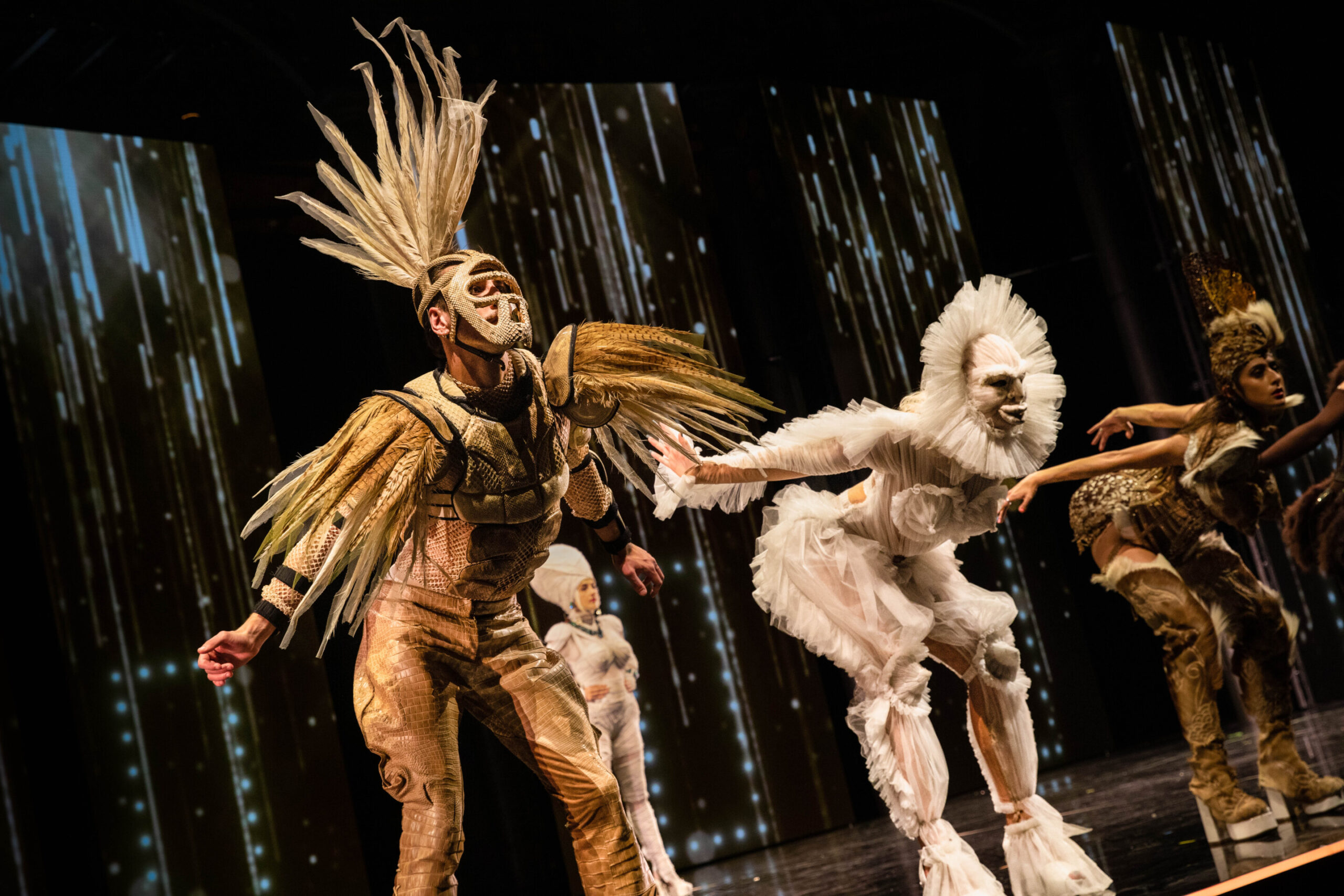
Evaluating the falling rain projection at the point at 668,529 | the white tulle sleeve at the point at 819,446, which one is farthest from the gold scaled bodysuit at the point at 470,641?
the falling rain projection at the point at 668,529

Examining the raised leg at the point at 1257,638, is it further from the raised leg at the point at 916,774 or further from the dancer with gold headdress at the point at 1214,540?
the raised leg at the point at 916,774

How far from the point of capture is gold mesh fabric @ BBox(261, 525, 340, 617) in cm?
241

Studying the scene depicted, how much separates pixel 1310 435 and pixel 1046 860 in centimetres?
172

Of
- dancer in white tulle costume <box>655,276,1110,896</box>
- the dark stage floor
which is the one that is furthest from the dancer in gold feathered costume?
the dark stage floor

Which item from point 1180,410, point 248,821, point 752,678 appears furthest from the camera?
point 752,678

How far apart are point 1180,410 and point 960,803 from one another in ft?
9.31

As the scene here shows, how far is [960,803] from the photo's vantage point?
6359 mm

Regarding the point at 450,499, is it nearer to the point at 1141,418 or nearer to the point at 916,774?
the point at 916,774

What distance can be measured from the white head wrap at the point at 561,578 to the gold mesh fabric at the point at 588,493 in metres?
2.10

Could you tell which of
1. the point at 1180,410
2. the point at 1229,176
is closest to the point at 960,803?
the point at 1180,410

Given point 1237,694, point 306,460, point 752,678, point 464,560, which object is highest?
point 306,460

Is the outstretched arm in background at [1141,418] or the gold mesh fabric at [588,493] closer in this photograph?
the gold mesh fabric at [588,493]

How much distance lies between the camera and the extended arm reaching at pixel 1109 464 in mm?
3602

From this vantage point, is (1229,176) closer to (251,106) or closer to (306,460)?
(251,106)
